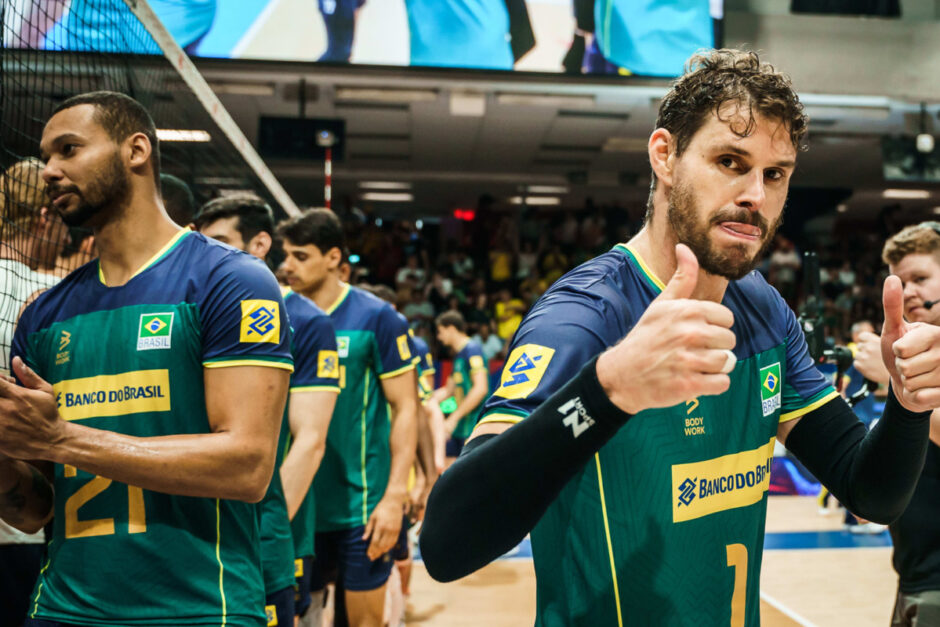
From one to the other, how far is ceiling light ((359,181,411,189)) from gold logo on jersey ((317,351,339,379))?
47.4 feet

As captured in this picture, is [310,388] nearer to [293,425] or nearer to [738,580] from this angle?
[293,425]

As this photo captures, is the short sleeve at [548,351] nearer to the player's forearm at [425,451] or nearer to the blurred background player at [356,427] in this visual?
the blurred background player at [356,427]

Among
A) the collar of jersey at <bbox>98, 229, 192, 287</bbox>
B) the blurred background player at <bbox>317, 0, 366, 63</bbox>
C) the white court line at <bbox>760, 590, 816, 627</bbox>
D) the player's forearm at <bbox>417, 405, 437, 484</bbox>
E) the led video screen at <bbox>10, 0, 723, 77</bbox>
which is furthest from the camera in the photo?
the blurred background player at <bbox>317, 0, 366, 63</bbox>

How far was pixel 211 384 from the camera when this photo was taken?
2.02 metres

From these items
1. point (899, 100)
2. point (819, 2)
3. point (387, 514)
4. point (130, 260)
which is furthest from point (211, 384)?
point (899, 100)

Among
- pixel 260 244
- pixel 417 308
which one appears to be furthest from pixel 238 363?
pixel 417 308

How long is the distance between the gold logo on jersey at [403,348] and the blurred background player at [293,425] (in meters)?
0.70

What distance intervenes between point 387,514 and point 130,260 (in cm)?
204

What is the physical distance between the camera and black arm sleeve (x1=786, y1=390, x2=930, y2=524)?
1.62 metres

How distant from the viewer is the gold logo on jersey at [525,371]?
1312 millimetres

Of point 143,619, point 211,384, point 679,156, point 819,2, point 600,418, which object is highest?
point 819,2

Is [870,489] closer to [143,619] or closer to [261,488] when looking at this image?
[261,488]

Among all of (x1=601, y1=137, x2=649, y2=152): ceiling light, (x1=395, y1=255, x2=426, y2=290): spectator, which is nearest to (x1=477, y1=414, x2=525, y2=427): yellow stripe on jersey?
(x1=601, y1=137, x2=649, y2=152): ceiling light

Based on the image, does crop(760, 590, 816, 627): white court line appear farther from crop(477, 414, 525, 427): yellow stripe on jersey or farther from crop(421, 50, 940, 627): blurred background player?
crop(477, 414, 525, 427): yellow stripe on jersey
